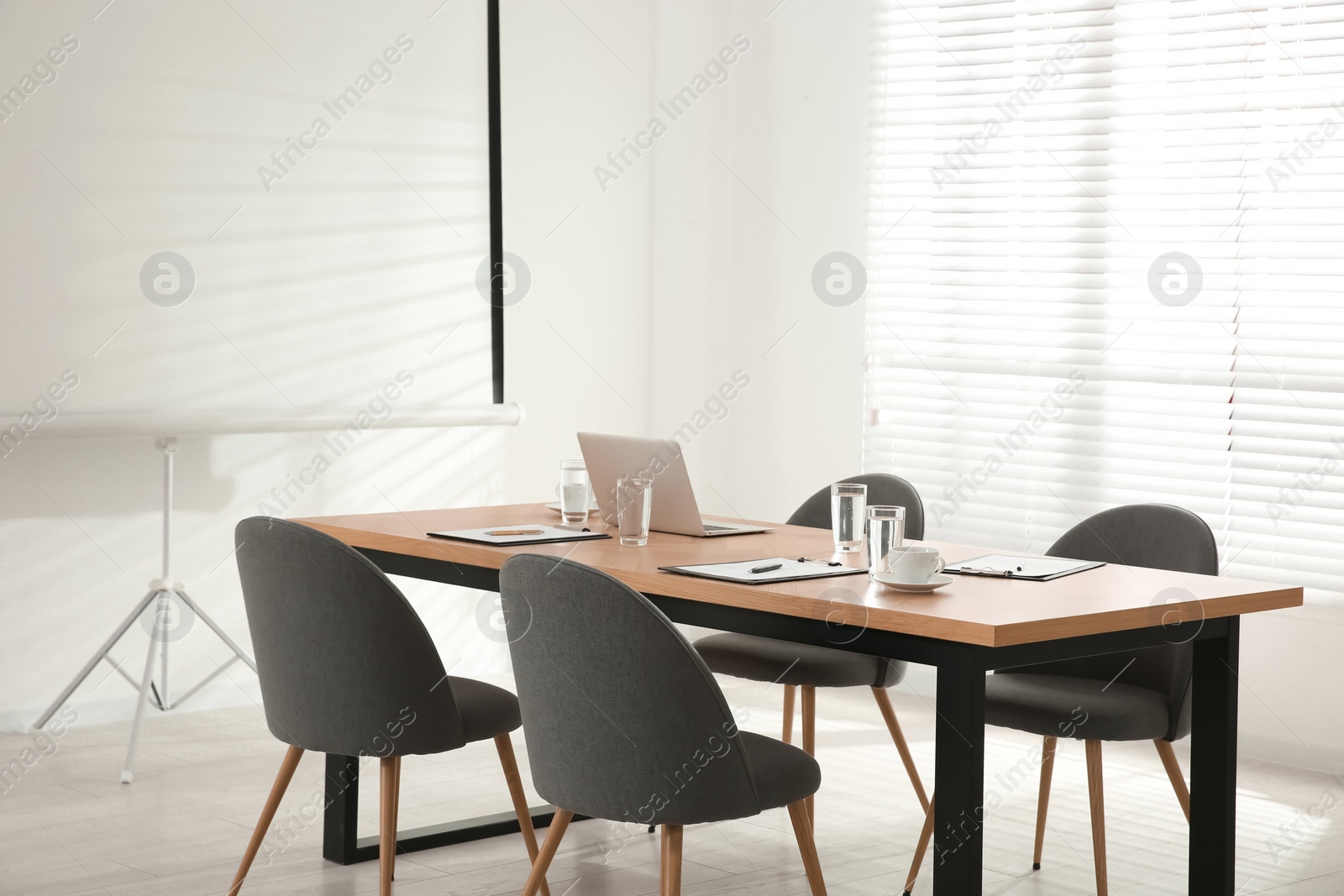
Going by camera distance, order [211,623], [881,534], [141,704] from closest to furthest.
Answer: [881,534], [141,704], [211,623]

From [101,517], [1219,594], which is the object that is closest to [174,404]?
[101,517]

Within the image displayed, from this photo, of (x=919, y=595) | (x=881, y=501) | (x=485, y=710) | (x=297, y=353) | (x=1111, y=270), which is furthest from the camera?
(x=297, y=353)

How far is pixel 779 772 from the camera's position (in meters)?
2.16

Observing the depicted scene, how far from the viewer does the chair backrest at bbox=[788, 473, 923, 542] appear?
132 inches

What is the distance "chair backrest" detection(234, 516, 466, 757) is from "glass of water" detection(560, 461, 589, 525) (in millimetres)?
593

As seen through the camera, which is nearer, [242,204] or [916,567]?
[916,567]

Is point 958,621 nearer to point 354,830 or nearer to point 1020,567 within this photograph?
point 1020,567

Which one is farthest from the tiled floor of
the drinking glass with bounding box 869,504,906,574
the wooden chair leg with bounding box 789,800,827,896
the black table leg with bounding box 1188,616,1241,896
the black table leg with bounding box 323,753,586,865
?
the drinking glass with bounding box 869,504,906,574

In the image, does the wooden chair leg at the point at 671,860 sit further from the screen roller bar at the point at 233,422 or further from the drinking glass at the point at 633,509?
the screen roller bar at the point at 233,422

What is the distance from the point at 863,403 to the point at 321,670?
2.85m

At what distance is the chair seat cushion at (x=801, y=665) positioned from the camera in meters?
3.09

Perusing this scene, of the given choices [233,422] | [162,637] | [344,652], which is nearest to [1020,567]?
[344,652]

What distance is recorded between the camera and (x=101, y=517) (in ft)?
14.0

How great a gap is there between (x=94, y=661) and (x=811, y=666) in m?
2.05
